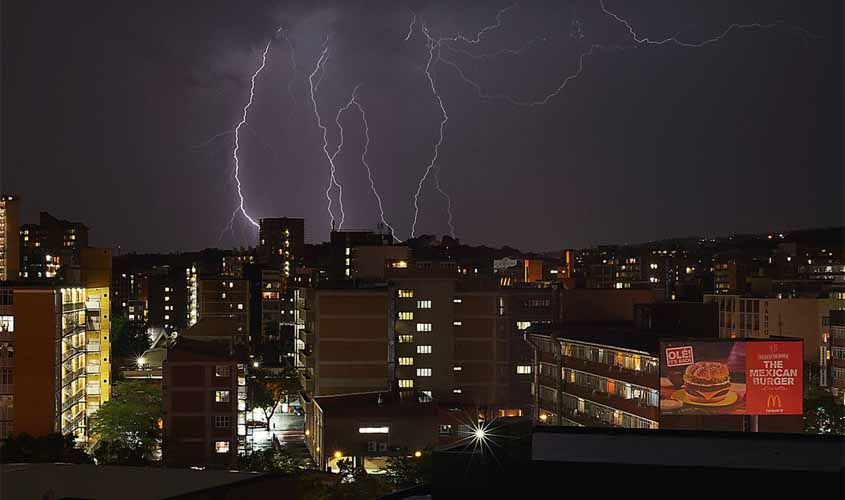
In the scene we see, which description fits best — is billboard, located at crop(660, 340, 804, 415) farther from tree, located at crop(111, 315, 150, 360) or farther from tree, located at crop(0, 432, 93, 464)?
tree, located at crop(111, 315, 150, 360)

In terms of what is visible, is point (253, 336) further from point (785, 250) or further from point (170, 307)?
point (785, 250)

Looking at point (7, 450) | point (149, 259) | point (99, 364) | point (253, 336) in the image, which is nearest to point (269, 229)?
point (149, 259)

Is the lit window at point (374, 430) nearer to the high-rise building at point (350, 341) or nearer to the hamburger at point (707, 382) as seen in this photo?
the high-rise building at point (350, 341)

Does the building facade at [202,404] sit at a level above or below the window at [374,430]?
above

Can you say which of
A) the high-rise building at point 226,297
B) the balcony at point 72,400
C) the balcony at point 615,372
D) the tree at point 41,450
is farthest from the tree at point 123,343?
the balcony at point 615,372

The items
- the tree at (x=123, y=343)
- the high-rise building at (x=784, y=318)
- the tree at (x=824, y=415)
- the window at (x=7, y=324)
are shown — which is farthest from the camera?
the tree at (x=123, y=343)

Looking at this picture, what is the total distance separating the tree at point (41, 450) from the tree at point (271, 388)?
964 cm

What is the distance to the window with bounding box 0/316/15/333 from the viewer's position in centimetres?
1628

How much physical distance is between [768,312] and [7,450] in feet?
82.9

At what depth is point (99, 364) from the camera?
20406mm

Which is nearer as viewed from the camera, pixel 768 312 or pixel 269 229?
pixel 768 312

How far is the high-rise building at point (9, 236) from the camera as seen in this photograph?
122 ft

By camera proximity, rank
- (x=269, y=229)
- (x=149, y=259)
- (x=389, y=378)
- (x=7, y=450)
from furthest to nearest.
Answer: (x=149, y=259), (x=269, y=229), (x=389, y=378), (x=7, y=450)

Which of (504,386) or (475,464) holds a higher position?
(475,464)
